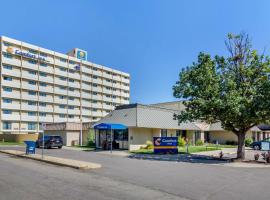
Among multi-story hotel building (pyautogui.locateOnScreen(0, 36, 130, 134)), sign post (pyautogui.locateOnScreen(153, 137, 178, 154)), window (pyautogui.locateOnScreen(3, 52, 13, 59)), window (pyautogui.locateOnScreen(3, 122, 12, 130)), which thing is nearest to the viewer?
sign post (pyautogui.locateOnScreen(153, 137, 178, 154))

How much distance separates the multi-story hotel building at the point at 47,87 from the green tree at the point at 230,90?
44.6m

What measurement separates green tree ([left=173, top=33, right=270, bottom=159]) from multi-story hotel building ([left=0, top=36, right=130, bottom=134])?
4458cm

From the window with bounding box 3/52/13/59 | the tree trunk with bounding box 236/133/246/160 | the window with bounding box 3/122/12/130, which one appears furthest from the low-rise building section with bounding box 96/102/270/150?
the window with bounding box 3/52/13/59

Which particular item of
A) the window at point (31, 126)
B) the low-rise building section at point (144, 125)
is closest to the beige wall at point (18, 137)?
the window at point (31, 126)

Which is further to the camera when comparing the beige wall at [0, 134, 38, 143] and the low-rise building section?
the beige wall at [0, 134, 38, 143]

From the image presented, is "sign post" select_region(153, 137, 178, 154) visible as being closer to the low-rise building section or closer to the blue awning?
the low-rise building section

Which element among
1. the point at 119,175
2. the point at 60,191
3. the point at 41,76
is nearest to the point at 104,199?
the point at 60,191

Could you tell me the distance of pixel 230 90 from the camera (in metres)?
23.6

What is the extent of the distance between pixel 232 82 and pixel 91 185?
14.9 metres

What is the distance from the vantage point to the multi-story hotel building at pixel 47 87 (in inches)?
2980

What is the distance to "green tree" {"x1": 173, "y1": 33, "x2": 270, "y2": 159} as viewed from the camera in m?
23.0

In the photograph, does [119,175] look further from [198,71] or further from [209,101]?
[198,71]

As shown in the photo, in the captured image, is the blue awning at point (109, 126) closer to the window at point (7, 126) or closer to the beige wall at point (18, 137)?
the beige wall at point (18, 137)

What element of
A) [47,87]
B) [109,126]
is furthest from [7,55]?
[109,126]
